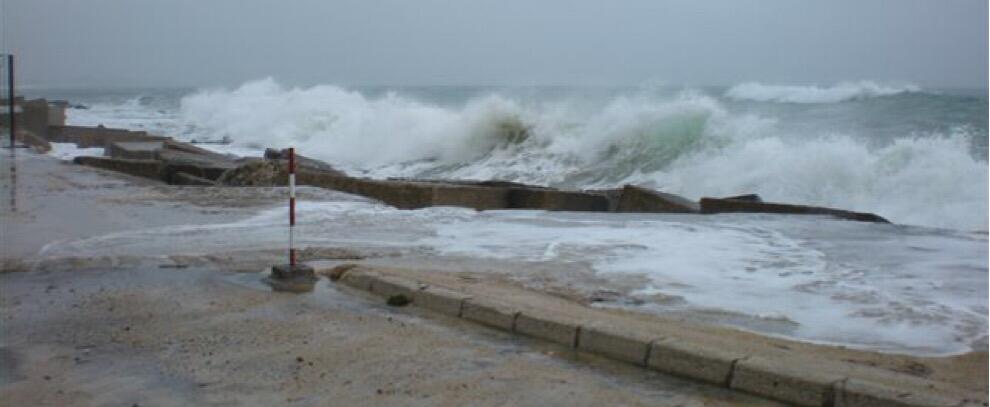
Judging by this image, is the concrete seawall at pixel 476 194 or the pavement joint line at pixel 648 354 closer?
the pavement joint line at pixel 648 354

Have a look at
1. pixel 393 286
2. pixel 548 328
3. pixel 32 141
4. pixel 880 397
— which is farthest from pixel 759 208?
pixel 32 141

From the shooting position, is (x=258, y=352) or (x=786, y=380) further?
(x=258, y=352)

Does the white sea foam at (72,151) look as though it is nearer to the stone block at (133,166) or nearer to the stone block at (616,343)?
the stone block at (133,166)

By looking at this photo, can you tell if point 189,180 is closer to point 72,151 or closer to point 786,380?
point 72,151

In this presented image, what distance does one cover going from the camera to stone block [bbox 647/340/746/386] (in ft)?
16.3

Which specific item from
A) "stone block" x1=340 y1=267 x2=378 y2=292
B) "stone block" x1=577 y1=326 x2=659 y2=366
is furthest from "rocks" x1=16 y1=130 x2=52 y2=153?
"stone block" x1=577 y1=326 x2=659 y2=366

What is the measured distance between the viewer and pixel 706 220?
11.8 metres

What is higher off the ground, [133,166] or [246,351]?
[133,166]

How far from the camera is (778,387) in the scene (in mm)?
4723

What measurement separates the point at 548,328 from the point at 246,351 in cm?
165

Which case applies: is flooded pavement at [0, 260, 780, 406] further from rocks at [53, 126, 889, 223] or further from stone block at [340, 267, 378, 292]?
rocks at [53, 126, 889, 223]

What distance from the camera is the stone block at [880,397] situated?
433 centimetres

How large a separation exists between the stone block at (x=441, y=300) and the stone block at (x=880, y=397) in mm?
2548

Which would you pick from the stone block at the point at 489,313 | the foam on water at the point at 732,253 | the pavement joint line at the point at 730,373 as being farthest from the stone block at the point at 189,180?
the pavement joint line at the point at 730,373
